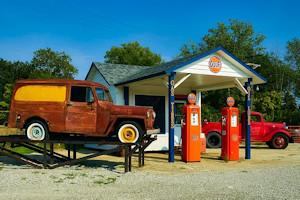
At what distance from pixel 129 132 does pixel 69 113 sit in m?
1.82

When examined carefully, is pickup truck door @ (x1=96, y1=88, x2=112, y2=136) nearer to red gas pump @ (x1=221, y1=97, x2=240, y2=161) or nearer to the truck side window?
the truck side window

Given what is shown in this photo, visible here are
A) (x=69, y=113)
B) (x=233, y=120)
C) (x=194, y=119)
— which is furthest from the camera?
(x=233, y=120)

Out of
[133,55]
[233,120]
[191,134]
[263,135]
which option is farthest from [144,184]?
[133,55]

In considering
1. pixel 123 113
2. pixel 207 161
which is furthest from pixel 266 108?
pixel 123 113

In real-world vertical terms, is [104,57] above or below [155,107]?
above

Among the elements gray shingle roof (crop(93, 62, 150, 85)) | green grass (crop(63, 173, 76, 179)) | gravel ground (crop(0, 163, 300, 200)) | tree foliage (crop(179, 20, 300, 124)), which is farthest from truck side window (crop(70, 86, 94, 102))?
tree foliage (crop(179, 20, 300, 124))

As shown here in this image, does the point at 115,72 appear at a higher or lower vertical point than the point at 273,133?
higher

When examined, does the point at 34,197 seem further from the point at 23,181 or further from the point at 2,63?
the point at 2,63

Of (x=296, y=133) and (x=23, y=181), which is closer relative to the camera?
(x=23, y=181)

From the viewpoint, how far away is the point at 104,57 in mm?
66438

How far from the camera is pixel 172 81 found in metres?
12.7

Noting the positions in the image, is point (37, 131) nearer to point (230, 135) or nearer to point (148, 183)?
point (148, 183)

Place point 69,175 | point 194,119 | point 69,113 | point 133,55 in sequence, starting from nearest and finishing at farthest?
point 69,175 → point 69,113 → point 194,119 → point 133,55

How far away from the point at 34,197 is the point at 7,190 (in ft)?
3.37
